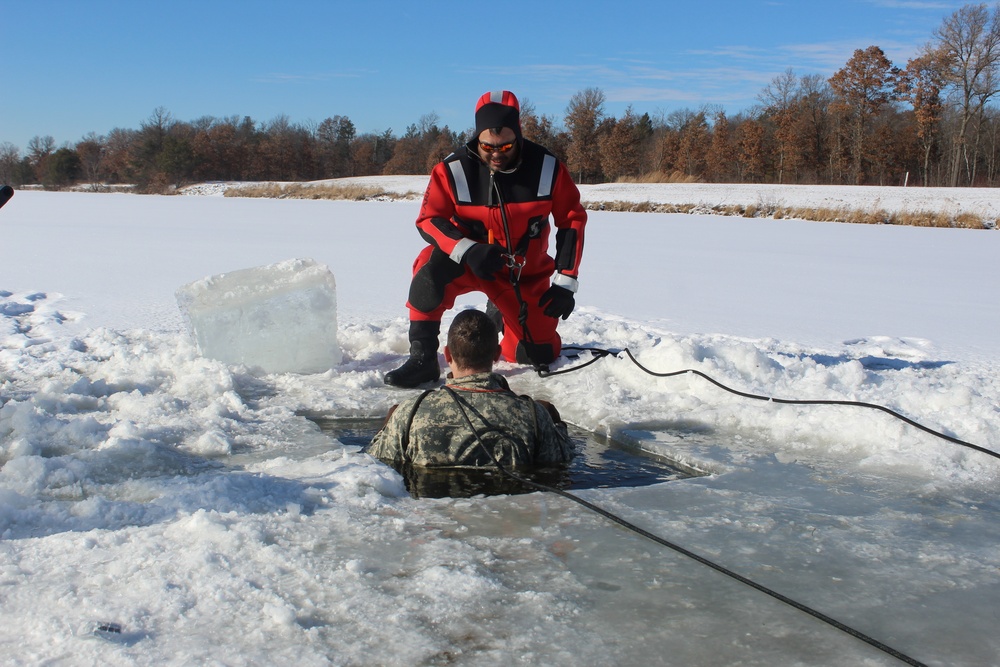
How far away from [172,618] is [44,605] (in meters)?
0.29

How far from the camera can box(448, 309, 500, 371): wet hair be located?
9.74ft

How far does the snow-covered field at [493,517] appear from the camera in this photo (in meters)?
1.82

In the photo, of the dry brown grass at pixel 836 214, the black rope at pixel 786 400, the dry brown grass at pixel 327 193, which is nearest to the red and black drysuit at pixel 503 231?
the black rope at pixel 786 400

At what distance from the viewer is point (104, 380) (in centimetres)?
393

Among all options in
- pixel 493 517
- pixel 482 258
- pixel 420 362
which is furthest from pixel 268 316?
pixel 493 517

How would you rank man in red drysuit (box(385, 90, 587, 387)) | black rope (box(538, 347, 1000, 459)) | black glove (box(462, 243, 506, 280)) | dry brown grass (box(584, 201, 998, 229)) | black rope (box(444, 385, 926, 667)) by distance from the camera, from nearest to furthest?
black rope (box(444, 385, 926, 667)), black rope (box(538, 347, 1000, 459)), black glove (box(462, 243, 506, 280)), man in red drysuit (box(385, 90, 587, 387)), dry brown grass (box(584, 201, 998, 229))

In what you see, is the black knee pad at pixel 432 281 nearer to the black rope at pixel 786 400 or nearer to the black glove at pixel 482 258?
the black glove at pixel 482 258

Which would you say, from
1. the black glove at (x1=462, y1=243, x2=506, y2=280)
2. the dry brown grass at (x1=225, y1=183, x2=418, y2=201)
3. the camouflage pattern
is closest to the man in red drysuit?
the black glove at (x1=462, y1=243, x2=506, y2=280)

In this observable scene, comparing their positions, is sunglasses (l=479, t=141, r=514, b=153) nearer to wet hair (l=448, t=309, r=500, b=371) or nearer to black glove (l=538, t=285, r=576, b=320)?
black glove (l=538, t=285, r=576, b=320)

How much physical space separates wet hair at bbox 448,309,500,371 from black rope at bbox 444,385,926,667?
0.43ft

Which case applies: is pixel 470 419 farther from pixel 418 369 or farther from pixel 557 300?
pixel 557 300

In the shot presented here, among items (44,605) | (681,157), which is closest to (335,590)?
(44,605)

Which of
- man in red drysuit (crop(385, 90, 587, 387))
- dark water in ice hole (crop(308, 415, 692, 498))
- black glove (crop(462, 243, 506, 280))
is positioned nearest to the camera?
dark water in ice hole (crop(308, 415, 692, 498))

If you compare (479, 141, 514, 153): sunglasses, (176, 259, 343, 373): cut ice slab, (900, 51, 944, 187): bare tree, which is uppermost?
(900, 51, 944, 187): bare tree
